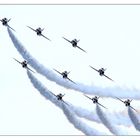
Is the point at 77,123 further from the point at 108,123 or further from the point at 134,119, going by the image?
the point at 134,119

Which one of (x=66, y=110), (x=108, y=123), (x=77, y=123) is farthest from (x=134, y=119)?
(x=66, y=110)

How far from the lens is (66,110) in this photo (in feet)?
299

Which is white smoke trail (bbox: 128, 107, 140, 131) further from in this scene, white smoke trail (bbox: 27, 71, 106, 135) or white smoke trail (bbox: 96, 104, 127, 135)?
white smoke trail (bbox: 27, 71, 106, 135)

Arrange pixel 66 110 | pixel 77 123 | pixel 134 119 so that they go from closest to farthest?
pixel 134 119 < pixel 77 123 < pixel 66 110

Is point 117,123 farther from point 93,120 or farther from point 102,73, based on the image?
point 102,73

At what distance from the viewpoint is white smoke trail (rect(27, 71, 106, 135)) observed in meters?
89.8

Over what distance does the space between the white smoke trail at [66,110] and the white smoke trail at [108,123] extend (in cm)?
232

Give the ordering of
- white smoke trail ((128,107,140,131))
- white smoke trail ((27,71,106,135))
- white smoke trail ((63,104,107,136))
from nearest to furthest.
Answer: white smoke trail ((128,107,140,131)), white smoke trail ((63,104,107,136)), white smoke trail ((27,71,106,135))

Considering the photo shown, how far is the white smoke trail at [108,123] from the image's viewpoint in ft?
291

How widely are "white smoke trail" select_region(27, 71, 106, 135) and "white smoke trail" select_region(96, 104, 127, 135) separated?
2.32 m

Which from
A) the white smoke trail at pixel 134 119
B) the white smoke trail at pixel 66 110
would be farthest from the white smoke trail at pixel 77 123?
the white smoke trail at pixel 134 119

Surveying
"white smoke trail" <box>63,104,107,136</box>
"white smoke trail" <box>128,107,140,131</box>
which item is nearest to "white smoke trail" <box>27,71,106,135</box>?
"white smoke trail" <box>63,104,107,136</box>

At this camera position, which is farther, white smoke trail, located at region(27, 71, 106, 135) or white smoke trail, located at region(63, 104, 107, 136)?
white smoke trail, located at region(27, 71, 106, 135)

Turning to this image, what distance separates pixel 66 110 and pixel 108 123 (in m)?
9.54
